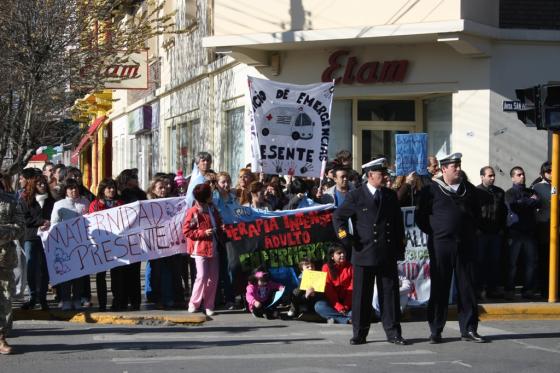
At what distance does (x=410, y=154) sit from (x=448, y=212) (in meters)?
2.70

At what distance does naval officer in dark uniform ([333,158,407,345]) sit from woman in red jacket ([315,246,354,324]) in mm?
1527

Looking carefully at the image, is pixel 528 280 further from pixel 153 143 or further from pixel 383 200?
pixel 153 143

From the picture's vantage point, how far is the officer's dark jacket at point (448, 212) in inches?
432

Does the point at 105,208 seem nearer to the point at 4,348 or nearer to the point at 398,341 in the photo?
the point at 4,348

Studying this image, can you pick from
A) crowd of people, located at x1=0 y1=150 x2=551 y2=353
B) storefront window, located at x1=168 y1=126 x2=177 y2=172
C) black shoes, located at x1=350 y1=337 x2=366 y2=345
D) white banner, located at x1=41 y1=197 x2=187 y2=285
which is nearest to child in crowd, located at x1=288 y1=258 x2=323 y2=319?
crowd of people, located at x1=0 y1=150 x2=551 y2=353

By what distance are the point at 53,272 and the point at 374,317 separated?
3.96 metres

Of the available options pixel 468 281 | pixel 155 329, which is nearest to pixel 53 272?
pixel 155 329

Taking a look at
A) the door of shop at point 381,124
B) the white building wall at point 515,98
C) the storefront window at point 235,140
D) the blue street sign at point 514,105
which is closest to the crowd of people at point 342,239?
the blue street sign at point 514,105

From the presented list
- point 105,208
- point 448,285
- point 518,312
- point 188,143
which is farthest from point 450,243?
point 188,143

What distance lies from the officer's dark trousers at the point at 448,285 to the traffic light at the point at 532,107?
3.09 meters

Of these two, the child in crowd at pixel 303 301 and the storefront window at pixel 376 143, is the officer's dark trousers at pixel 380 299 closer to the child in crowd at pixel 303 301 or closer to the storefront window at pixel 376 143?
the child in crowd at pixel 303 301

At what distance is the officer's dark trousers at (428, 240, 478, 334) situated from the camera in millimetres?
10938

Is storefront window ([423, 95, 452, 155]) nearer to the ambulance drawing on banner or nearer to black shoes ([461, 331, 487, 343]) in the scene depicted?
the ambulance drawing on banner

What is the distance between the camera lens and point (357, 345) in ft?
35.4
